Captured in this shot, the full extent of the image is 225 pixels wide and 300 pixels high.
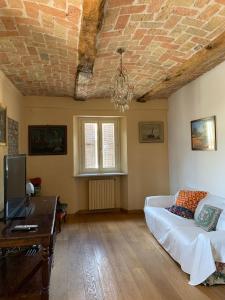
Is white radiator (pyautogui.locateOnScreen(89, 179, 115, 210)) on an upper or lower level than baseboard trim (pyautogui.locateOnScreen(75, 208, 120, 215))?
upper

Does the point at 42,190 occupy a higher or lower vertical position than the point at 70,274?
higher

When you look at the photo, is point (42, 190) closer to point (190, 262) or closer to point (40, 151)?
point (40, 151)

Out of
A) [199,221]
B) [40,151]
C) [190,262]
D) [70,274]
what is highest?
[40,151]

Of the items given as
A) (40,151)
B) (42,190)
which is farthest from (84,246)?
(40,151)

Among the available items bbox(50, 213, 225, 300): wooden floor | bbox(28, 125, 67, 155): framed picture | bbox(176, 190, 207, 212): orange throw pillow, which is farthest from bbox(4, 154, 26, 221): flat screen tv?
bbox(176, 190, 207, 212): orange throw pillow

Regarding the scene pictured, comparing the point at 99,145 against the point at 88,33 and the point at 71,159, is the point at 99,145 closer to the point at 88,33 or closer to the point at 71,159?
the point at 71,159

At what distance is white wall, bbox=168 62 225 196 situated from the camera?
11.3ft

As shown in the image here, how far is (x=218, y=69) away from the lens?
3.44m

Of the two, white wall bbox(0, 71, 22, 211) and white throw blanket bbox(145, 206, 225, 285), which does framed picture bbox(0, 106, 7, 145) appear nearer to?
white wall bbox(0, 71, 22, 211)

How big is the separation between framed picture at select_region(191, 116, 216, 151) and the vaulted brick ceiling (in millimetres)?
781

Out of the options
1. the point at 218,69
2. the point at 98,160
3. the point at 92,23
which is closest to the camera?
the point at 92,23

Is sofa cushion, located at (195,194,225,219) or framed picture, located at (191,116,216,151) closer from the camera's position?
sofa cushion, located at (195,194,225,219)

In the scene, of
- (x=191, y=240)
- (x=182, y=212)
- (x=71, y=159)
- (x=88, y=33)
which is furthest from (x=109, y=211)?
(x=88, y=33)

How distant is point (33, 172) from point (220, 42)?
392cm
